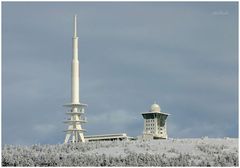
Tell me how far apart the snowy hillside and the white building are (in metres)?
27.7

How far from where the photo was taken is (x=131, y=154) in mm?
110812

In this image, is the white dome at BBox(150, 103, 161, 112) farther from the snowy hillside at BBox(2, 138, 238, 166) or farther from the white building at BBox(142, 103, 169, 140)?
the snowy hillside at BBox(2, 138, 238, 166)

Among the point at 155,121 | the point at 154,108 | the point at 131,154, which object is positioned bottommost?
the point at 131,154

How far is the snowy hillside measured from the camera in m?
106

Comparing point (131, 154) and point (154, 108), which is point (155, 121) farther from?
point (131, 154)

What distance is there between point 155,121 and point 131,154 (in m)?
42.8

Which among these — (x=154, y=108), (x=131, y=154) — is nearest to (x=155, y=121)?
(x=154, y=108)

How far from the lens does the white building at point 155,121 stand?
153m

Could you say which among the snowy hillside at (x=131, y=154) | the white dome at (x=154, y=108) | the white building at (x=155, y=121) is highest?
the white dome at (x=154, y=108)

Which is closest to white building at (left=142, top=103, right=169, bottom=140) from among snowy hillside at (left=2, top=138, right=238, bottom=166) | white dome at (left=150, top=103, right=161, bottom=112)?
white dome at (left=150, top=103, right=161, bottom=112)

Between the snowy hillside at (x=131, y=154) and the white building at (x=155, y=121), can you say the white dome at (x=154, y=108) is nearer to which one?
the white building at (x=155, y=121)

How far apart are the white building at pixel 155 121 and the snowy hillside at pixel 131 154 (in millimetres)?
27707

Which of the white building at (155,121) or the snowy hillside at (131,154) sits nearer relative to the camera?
the snowy hillside at (131,154)

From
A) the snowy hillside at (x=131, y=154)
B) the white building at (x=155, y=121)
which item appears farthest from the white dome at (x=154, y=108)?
the snowy hillside at (x=131, y=154)
